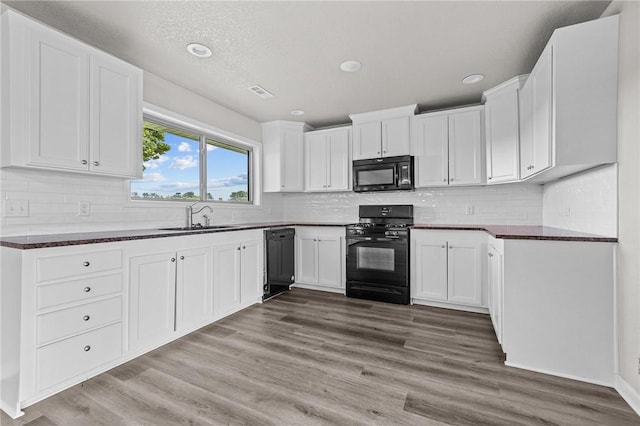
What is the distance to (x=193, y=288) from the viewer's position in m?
2.70

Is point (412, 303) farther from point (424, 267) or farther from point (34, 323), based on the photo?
point (34, 323)

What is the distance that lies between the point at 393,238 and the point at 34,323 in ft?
10.4

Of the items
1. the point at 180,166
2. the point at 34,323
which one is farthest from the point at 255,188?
the point at 34,323

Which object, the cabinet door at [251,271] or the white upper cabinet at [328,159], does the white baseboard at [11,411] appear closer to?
the cabinet door at [251,271]

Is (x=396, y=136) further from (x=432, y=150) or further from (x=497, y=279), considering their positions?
(x=497, y=279)

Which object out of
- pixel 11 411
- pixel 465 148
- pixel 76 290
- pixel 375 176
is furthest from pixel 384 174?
pixel 11 411

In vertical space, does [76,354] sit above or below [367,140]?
below

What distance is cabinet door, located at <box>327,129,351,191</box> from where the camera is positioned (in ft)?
14.1

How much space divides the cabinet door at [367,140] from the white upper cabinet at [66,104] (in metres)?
2.61

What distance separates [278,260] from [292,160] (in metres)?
1.55

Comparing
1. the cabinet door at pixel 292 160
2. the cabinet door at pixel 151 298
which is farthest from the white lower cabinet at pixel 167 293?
the cabinet door at pixel 292 160

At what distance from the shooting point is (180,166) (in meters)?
3.43

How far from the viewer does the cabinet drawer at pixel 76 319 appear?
173 centimetres

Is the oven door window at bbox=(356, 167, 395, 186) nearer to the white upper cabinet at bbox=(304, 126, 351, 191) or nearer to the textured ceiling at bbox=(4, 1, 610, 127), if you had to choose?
the white upper cabinet at bbox=(304, 126, 351, 191)
